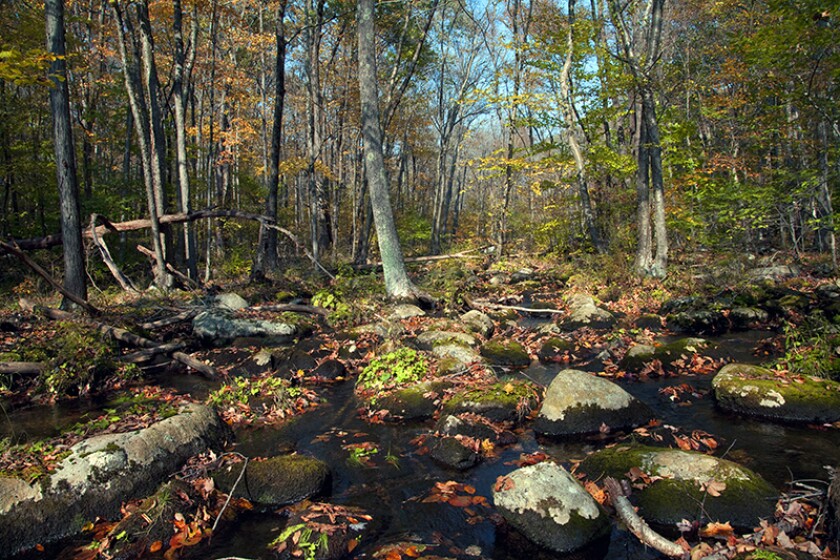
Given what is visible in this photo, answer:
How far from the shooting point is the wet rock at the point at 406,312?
11359 millimetres

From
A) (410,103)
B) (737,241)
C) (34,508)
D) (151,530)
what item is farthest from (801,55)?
(410,103)

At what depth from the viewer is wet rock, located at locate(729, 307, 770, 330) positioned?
375 inches

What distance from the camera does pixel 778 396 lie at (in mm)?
5805

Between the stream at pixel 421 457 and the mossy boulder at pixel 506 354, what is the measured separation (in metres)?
0.86

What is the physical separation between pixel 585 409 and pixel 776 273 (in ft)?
34.2

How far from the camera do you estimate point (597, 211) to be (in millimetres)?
20438

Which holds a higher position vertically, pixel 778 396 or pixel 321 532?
pixel 778 396

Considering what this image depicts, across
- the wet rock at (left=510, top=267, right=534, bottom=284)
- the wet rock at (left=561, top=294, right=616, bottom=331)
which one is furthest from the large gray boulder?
the wet rock at (left=510, top=267, right=534, bottom=284)

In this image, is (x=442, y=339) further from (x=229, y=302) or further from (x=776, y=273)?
(x=776, y=273)

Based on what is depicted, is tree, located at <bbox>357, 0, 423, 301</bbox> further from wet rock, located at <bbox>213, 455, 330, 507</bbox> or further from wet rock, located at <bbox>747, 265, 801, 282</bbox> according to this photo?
wet rock, located at <bbox>747, 265, 801, 282</bbox>

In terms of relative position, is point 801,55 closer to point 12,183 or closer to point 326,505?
point 326,505

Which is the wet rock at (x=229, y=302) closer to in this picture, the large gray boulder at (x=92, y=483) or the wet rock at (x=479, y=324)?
the wet rock at (x=479, y=324)

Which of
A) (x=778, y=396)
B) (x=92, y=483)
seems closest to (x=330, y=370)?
(x=92, y=483)

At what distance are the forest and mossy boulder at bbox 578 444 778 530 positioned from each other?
0.02 meters
